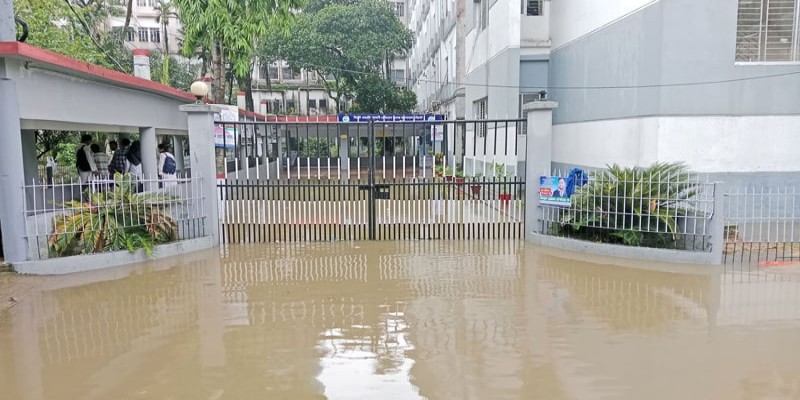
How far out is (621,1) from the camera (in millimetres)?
13266

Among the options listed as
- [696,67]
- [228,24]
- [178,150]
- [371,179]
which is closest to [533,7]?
[696,67]

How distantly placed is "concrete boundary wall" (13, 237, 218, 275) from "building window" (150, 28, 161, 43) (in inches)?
1824

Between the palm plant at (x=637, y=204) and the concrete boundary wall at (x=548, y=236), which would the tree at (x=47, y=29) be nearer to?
the concrete boundary wall at (x=548, y=236)

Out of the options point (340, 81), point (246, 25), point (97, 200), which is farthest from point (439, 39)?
point (97, 200)

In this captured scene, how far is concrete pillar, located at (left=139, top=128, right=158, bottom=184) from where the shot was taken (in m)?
12.8

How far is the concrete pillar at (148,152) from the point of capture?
1280 centimetres

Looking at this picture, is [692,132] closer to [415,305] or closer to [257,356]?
[415,305]

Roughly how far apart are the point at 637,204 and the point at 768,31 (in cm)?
603

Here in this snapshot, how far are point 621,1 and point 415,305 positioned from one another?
10.3 metres

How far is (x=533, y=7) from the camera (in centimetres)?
1811

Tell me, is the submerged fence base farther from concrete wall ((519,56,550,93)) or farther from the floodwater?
concrete wall ((519,56,550,93))

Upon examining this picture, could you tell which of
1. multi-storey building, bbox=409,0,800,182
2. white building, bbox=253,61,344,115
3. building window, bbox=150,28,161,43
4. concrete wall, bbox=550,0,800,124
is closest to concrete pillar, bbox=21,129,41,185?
multi-storey building, bbox=409,0,800,182

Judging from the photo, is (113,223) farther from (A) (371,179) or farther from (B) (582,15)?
(B) (582,15)

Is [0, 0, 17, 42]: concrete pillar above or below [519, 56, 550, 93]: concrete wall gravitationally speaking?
below
